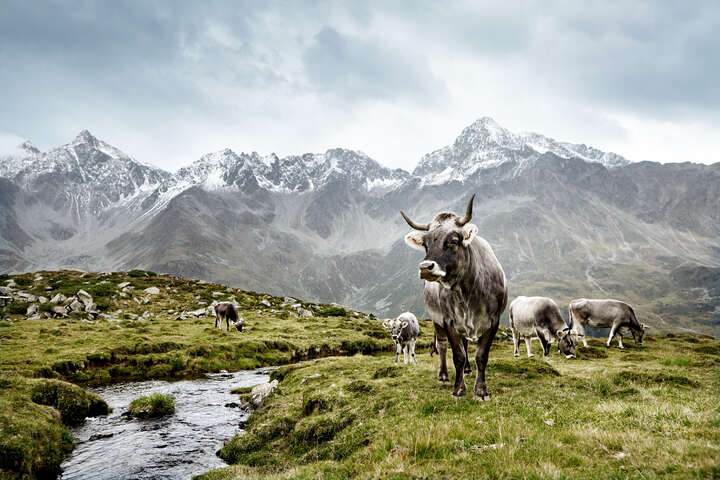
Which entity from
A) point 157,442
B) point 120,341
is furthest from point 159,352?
point 157,442

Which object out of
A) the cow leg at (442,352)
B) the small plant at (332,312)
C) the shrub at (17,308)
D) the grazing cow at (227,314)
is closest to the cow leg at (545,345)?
the cow leg at (442,352)

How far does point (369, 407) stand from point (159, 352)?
30.2 meters

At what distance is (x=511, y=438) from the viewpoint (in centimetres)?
878

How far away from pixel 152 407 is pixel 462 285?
1778cm

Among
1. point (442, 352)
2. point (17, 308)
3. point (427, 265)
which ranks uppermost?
point (427, 265)

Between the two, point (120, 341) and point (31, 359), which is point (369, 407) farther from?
point (120, 341)

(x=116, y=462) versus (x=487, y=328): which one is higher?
(x=487, y=328)

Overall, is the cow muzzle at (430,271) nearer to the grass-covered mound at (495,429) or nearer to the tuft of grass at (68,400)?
the grass-covered mound at (495,429)

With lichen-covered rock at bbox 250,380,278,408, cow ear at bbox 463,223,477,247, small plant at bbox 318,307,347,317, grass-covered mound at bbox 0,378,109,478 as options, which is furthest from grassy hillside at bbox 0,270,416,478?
cow ear at bbox 463,223,477,247

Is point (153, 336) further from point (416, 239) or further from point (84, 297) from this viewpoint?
point (416, 239)

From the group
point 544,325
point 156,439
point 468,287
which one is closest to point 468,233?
point 468,287

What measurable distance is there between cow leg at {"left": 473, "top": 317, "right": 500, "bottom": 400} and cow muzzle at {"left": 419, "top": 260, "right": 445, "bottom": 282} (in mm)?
3453

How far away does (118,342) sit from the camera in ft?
123

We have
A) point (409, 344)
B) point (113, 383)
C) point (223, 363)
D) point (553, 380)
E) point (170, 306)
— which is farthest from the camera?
point (170, 306)
